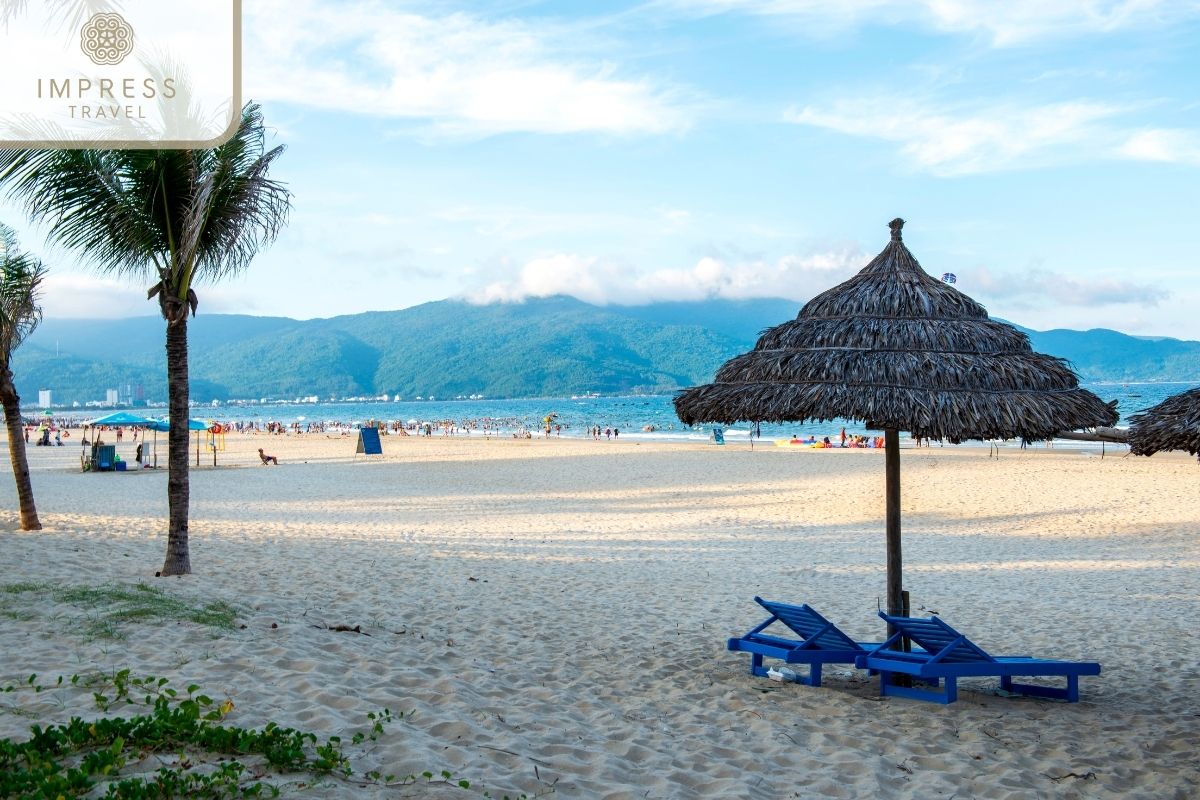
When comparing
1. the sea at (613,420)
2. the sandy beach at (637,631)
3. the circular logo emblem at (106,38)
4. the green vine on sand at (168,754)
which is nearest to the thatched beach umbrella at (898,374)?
the sea at (613,420)

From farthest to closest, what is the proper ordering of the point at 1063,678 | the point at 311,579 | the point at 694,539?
1. the point at 694,539
2. the point at 311,579
3. the point at 1063,678

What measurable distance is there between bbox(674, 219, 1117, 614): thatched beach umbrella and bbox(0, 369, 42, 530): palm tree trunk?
916 centimetres

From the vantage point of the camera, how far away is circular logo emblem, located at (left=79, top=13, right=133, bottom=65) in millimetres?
6973

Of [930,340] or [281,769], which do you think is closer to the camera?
[281,769]

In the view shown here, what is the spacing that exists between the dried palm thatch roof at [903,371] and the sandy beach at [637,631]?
5.90 feet

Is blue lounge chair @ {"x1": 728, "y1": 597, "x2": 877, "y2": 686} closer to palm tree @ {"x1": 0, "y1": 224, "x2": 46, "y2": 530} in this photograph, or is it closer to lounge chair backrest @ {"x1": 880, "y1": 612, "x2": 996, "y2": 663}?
lounge chair backrest @ {"x1": 880, "y1": 612, "x2": 996, "y2": 663}

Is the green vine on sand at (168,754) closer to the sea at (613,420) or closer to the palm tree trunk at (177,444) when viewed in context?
the palm tree trunk at (177,444)

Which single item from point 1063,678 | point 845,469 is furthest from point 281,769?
point 845,469

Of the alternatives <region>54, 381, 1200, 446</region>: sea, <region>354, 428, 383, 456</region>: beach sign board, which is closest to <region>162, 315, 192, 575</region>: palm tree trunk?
<region>54, 381, 1200, 446</region>: sea

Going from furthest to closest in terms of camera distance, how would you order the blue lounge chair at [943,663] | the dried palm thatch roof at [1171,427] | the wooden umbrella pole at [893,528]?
the wooden umbrella pole at [893,528] → the blue lounge chair at [943,663] → the dried palm thatch roof at [1171,427]

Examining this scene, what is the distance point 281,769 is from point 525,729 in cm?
146

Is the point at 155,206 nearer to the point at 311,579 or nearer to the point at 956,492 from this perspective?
the point at 311,579

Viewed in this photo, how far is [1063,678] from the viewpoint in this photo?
6.73 metres

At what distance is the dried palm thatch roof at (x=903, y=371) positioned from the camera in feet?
19.1
